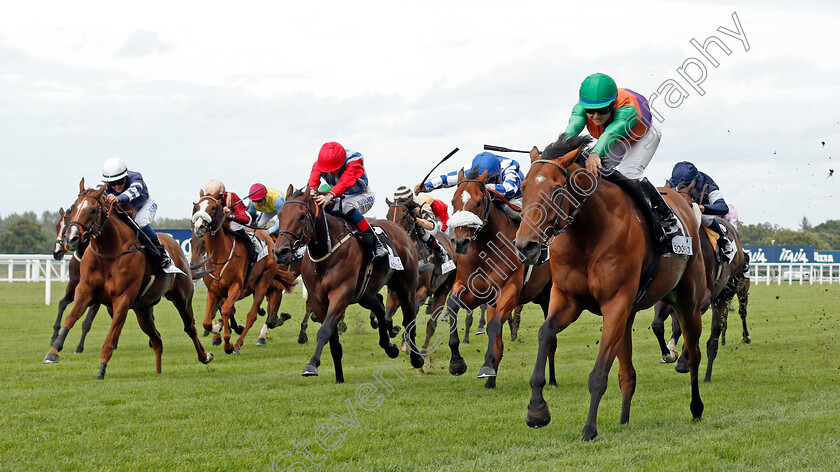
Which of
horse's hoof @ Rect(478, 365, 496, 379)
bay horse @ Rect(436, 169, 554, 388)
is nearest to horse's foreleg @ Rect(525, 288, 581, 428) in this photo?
horse's hoof @ Rect(478, 365, 496, 379)

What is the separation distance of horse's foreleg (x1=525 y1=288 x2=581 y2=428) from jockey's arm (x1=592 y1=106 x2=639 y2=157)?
2.97 feet

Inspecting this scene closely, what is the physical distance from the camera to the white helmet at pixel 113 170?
28.5 ft

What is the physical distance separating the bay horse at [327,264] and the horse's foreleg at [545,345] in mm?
2809

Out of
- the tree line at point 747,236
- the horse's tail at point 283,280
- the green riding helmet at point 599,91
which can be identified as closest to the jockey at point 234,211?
the horse's tail at point 283,280

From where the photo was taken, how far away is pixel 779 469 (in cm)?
452

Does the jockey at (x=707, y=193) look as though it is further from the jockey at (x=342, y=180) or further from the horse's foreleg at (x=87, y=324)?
the horse's foreleg at (x=87, y=324)

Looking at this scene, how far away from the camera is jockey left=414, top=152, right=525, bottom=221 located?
8133 millimetres

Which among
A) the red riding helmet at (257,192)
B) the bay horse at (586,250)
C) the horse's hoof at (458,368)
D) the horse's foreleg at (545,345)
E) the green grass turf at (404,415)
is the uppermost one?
the red riding helmet at (257,192)

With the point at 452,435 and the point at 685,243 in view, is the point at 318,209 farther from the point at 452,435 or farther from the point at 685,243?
the point at 685,243

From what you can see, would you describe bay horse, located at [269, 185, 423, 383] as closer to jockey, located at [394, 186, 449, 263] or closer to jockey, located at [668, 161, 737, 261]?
jockey, located at [394, 186, 449, 263]

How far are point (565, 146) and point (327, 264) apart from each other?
3.52 meters

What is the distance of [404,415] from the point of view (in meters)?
6.29

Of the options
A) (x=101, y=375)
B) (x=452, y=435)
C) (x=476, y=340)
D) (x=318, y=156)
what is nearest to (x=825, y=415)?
(x=452, y=435)

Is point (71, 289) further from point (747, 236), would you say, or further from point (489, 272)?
point (747, 236)
